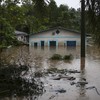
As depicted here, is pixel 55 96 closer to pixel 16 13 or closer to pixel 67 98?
pixel 67 98

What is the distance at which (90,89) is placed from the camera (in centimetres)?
882

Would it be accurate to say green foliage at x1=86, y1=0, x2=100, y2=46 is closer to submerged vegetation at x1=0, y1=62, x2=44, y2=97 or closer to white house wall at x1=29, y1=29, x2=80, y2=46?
submerged vegetation at x1=0, y1=62, x2=44, y2=97

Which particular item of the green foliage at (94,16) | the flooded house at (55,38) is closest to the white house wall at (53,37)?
the flooded house at (55,38)

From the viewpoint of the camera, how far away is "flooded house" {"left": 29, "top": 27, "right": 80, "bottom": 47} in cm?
4788

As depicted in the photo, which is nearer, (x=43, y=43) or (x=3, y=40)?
(x=3, y=40)

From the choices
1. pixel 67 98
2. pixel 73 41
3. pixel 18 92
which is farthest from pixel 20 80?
pixel 73 41

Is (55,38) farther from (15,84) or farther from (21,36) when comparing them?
(15,84)

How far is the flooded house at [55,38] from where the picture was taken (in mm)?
47875

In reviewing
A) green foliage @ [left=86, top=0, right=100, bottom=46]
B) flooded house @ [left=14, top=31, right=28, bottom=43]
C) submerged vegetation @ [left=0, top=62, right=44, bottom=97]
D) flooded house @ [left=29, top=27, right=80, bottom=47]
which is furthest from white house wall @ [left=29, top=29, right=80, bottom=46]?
green foliage @ [left=86, top=0, right=100, bottom=46]

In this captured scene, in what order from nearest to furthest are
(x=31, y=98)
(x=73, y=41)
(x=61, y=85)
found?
(x=31, y=98)
(x=61, y=85)
(x=73, y=41)

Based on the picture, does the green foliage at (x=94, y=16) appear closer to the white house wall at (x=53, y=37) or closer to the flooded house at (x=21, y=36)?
the flooded house at (x=21, y=36)

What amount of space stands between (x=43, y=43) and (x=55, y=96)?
41.6 m

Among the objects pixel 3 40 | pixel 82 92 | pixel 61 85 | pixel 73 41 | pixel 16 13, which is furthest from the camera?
pixel 73 41

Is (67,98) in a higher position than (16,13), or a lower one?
lower
